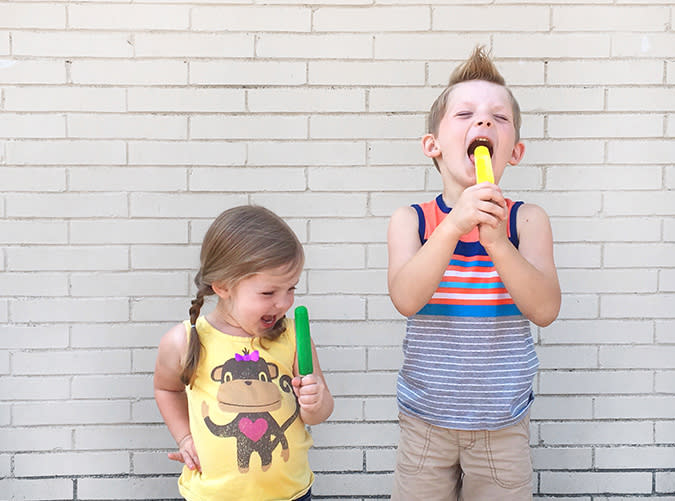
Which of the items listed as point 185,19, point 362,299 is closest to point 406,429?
point 362,299

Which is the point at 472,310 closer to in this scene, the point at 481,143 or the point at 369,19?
the point at 481,143

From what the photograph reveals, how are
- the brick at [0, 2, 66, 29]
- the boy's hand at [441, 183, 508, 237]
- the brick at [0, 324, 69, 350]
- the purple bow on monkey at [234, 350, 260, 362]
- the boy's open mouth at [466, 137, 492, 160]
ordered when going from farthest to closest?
the brick at [0, 324, 69, 350] < the brick at [0, 2, 66, 29] < the purple bow on monkey at [234, 350, 260, 362] < the boy's open mouth at [466, 137, 492, 160] < the boy's hand at [441, 183, 508, 237]

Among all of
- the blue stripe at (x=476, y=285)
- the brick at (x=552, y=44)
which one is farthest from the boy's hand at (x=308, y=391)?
the brick at (x=552, y=44)

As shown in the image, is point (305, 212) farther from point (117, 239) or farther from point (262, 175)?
point (117, 239)

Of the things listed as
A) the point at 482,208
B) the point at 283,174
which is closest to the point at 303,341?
the point at 482,208

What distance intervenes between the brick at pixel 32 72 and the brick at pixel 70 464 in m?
1.66

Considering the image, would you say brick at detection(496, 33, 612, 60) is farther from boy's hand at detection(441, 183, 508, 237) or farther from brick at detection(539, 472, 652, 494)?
brick at detection(539, 472, 652, 494)

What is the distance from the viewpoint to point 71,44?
3.36 meters

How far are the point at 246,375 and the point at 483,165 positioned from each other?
0.96 m

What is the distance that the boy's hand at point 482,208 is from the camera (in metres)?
2.08

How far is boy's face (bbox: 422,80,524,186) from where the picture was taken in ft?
7.69

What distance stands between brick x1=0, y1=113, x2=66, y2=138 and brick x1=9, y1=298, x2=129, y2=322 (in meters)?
0.72

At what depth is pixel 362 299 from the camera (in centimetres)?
347

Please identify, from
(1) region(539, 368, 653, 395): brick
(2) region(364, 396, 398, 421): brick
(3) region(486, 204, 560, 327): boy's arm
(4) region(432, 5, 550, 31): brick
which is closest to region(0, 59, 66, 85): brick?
(4) region(432, 5, 550, 31): brick
